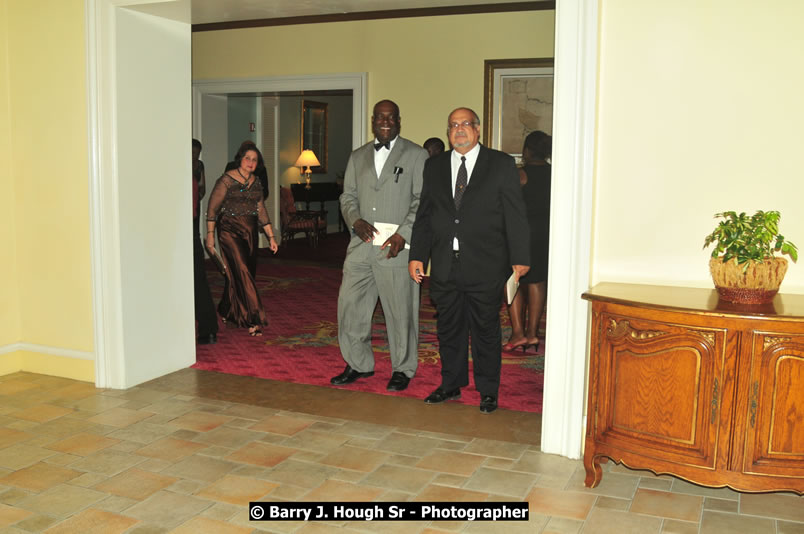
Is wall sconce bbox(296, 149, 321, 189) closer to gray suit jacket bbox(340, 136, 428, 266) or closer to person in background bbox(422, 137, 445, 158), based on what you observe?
person in background bbox(422, 137, 445, 158)

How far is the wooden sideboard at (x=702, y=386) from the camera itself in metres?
3.18

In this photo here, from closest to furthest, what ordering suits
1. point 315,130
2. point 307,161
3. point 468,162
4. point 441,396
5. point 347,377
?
1. point 468,162
2. point 441,396
3. point 347,377
4. point 307,161
5. point 315,130

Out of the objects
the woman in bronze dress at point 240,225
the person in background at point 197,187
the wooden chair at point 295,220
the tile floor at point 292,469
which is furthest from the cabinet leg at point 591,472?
the wooden chair at point 295,220

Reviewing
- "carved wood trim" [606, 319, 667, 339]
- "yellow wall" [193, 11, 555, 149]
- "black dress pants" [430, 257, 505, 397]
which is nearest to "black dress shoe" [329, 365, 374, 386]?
"black dress pants" [430, 257, 505, 397]

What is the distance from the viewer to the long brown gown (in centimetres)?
627

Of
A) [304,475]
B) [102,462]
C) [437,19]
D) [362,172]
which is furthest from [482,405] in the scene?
[437,19]

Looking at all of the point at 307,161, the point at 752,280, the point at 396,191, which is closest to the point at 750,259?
the point at 752,280

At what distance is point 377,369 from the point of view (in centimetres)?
569

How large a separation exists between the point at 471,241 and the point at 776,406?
1898 millimetres

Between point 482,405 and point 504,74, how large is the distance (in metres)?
5.57

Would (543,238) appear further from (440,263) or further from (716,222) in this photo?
(716,222)

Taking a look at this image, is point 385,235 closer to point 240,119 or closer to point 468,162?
point 468,162

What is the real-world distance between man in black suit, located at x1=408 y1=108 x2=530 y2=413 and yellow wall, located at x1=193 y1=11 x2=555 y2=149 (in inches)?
196

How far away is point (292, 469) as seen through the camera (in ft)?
12.5
